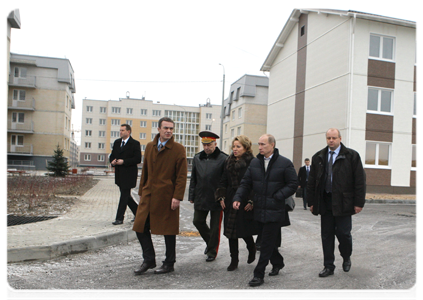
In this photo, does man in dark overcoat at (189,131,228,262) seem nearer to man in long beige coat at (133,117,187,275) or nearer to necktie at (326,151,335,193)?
man in long beige coat at (133,117,187,275)

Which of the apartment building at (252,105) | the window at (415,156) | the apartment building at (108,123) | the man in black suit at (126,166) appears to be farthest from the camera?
the apartment building at (108,123)

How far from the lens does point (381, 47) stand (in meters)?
22.7

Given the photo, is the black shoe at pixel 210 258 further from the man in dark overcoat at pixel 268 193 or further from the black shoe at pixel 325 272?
the black shoe at pixel 325 272

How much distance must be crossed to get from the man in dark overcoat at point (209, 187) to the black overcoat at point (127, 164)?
6.90 ft

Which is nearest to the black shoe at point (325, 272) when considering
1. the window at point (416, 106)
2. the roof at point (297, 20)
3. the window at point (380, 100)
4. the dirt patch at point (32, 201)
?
the dirt patch at point (32, 201)

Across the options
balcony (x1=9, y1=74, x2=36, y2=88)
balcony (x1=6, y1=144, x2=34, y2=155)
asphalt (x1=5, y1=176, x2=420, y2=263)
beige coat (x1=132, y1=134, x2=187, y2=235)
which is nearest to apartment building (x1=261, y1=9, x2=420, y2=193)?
asphalt (x1=5, y1=176, x2=420, y2=263)

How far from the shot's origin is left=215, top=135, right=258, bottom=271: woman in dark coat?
207 inches

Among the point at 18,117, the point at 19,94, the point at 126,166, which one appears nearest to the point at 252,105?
the point at 19,94

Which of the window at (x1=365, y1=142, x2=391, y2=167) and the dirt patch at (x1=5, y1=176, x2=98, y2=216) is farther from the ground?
the window at (x1=365, y1=142, x2=391, y2=167)

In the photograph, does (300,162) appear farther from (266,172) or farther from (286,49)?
(266,172)

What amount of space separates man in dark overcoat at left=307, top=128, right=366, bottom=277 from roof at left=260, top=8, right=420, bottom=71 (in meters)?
19.1

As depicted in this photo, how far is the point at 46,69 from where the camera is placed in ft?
158

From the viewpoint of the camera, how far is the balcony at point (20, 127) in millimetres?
46469

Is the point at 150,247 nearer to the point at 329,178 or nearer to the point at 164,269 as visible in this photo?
the point at 164,269
